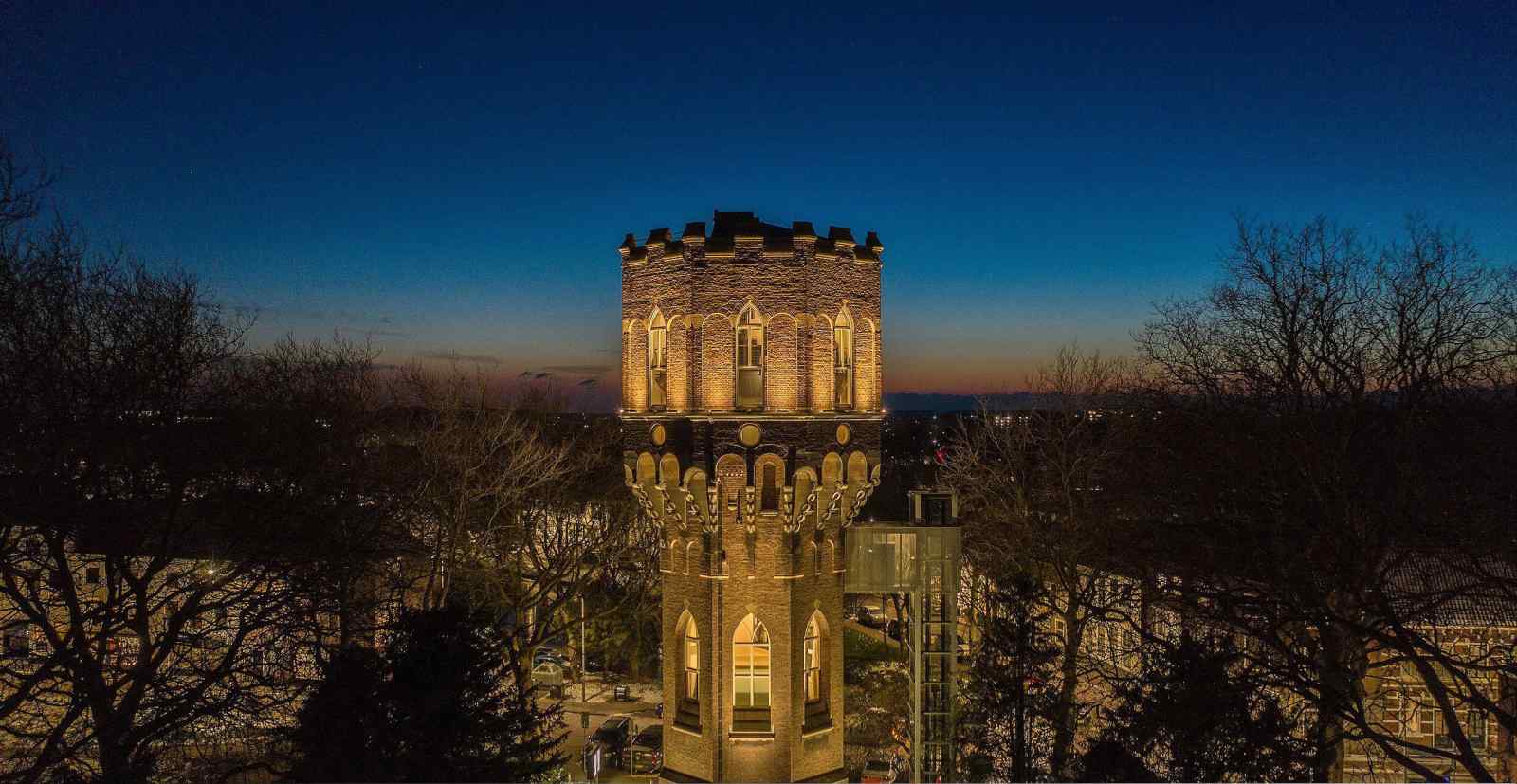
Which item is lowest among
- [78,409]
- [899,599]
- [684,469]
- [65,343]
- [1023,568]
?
[899,599]

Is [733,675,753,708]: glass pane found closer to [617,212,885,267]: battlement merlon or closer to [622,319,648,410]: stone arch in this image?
[622,319,648,410]: stone arch

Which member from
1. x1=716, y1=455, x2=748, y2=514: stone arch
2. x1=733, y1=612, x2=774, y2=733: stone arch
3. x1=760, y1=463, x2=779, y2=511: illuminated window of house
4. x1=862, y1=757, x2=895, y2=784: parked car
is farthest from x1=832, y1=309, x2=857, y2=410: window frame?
x1=862, y1=757, x2=895, y2=784: parked car

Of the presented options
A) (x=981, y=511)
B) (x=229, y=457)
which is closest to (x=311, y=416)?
(x=229, y=457)

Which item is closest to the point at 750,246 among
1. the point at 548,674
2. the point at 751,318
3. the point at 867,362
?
the point at 751,318

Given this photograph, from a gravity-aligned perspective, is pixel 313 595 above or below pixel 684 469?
below

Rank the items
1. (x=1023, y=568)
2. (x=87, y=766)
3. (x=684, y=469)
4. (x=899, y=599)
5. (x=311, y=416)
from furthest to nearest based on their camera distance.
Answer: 1. (x=899, y=599)
2. (x=1023, y=568)
3. (x=311, y=416)
4. (x=684, y=469)
5. (x=87, y=766)

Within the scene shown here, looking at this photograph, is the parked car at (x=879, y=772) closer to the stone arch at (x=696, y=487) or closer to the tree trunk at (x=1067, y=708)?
the tree trunk at (x=1067, y=708)

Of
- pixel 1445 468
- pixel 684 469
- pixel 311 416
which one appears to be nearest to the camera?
pixel 1445 468

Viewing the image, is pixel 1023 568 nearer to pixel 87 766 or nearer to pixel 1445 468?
pixel 1445 468
